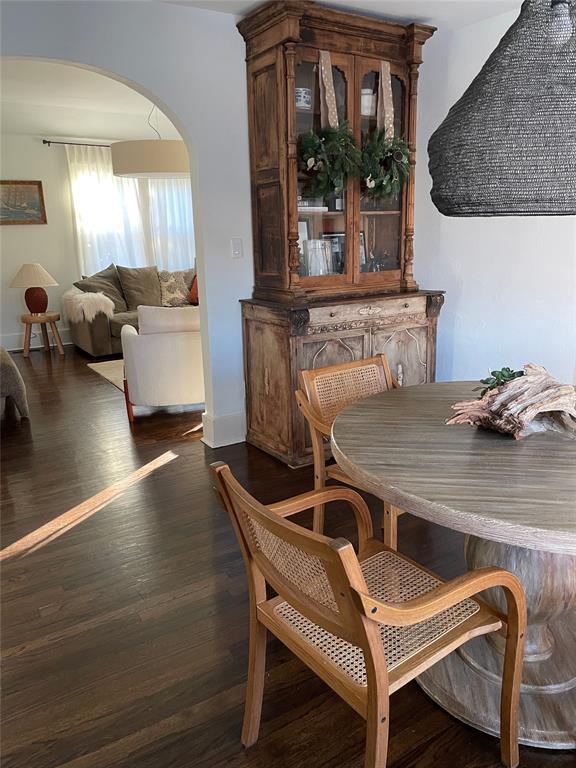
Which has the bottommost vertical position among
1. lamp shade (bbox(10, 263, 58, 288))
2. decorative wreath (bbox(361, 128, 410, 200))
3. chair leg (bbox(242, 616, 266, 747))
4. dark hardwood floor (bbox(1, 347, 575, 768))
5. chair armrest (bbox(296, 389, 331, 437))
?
dark hardwood floor (bbox(1, 347, 575, 768))

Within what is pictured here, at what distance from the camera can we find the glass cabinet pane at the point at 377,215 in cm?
343

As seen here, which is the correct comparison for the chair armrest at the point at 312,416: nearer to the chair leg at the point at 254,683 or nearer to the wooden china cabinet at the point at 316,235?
the chair leg at the point at 254,683

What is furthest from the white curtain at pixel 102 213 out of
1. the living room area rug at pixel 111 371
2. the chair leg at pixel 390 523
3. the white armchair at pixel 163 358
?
the chair leg at pixel 390 523

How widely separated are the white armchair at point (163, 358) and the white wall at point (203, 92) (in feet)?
1.91

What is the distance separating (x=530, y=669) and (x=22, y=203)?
7110mm

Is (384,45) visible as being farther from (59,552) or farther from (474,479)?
(59,552)

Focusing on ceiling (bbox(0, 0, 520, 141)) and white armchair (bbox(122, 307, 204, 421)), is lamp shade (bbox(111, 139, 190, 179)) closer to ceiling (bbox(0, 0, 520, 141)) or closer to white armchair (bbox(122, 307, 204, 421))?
ceiling (bbox(0, 0, 520, 141))

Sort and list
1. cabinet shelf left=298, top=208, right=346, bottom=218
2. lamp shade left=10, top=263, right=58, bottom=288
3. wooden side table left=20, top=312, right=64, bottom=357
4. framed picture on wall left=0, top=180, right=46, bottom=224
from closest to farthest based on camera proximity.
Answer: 1. cabinet shelf left=298, top=208, right=346, bottom=218
2. lamp shade left=10, top=263, right=58, bottom=288
3. wooden side table left=20, top=312, right=64, bottom=357
4. framed picture on wall left=0, top=180, right=46, bottom=224

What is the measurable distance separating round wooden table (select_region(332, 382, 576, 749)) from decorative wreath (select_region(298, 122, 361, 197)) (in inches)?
68.3

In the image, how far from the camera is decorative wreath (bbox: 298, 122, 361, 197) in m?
3.20

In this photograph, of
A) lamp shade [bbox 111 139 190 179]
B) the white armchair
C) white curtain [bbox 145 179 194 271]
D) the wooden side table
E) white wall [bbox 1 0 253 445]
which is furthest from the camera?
white curtain [bbox 145 179 194 271]

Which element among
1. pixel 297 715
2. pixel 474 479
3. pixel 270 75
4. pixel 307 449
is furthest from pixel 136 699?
pixel 270 75

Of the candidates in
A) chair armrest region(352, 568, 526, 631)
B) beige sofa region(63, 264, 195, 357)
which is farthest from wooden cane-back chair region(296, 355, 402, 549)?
beige sofa region(63, 264, 195, 357)

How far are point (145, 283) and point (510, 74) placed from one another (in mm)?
6265
